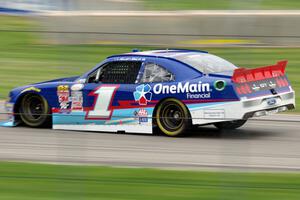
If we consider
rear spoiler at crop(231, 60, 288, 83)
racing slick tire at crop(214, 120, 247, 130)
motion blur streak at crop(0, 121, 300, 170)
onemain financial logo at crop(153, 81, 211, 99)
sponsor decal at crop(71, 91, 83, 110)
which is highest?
rear spoiler at crop(231, 60, 288, 83)

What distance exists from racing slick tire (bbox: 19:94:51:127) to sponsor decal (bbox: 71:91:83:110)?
452mm

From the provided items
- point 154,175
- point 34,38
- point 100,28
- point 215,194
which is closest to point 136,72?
point 34,38

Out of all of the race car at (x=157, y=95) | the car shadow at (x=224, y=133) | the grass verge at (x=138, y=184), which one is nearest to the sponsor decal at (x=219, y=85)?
the race car at (x=157, y=95)

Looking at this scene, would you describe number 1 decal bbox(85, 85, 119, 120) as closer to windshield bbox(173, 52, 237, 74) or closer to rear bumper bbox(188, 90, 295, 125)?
windshield bbox(173, 52, 237, 74)

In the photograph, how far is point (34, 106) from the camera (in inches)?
498

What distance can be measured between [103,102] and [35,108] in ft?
4.23

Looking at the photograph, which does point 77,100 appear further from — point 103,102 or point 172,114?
point 172,114

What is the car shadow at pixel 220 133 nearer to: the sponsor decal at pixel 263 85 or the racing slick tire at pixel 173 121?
the racing slick tire at pixel 173 121

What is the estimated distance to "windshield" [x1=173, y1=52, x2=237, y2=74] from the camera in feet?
38.1

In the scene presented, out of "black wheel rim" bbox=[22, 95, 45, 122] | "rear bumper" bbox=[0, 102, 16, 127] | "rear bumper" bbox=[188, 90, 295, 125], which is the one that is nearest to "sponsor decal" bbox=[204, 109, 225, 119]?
"rear bumper" bbox=[188, 90, 295, 125]

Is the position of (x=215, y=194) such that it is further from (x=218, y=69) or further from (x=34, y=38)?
(x=34, y=38)

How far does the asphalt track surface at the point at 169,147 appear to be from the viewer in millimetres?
8867

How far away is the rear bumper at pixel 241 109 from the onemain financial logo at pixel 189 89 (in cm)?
16

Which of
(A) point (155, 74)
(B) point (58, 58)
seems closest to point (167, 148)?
(A) point (155, 74)
